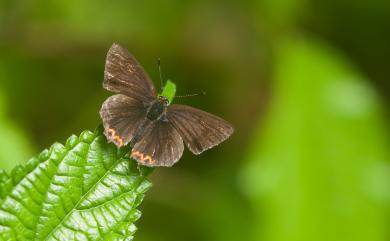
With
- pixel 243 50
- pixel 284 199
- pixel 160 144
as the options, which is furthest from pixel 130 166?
pixel 243 50

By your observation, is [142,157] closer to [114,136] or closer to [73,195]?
[114,136]

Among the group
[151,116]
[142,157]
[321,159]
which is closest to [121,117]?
[151,116]

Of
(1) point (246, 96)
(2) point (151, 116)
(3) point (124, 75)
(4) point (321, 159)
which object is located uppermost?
(3) point (124, 75)

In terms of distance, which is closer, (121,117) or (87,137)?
(87,137)

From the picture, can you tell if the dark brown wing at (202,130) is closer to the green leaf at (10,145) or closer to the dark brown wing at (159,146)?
the dark brown wing at (159,146)

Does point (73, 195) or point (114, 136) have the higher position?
point (114, 136)

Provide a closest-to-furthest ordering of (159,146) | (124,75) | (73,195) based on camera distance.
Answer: (73,195), (159,146), (124,75)

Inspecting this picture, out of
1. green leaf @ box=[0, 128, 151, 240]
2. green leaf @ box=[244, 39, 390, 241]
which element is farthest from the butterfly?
green leaf @ box=[244, 39, 390, 241]

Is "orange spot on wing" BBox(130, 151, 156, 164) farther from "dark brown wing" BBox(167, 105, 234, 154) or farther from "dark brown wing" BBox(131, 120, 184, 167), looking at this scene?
"dark brown wing" BBox(167, 105, 234, 154)
